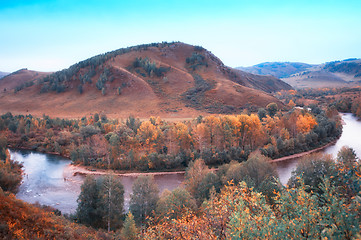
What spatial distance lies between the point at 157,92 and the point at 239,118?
5946cm

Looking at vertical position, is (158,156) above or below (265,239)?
below

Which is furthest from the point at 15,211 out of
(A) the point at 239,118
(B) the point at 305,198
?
(A) the point at 239,118

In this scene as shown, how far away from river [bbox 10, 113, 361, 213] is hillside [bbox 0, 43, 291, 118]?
114 feet

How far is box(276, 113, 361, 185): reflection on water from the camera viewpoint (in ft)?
127

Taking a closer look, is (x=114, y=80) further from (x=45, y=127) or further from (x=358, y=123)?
(x=358, y=123)

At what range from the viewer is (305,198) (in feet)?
20.5

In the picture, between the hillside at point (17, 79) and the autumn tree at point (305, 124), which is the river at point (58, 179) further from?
the hillside at point (17, 79)

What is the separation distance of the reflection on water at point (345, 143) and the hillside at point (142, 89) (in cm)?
2296

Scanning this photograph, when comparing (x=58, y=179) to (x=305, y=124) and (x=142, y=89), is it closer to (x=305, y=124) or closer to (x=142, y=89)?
(x=305, y=124)

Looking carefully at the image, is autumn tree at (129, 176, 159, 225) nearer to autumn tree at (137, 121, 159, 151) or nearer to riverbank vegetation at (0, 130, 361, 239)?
riverbank vegetation at (0, 130, 361, 239)

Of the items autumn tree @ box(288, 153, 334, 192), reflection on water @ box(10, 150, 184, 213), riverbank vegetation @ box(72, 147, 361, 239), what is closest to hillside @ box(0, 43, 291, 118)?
reflection on water @ box(10, 150, 184, 213)

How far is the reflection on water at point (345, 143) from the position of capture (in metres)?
38.8

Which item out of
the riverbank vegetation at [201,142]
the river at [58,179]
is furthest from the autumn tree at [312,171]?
the riverbank vegetation at [201,142]

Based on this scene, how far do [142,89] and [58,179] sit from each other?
66.2 metres
